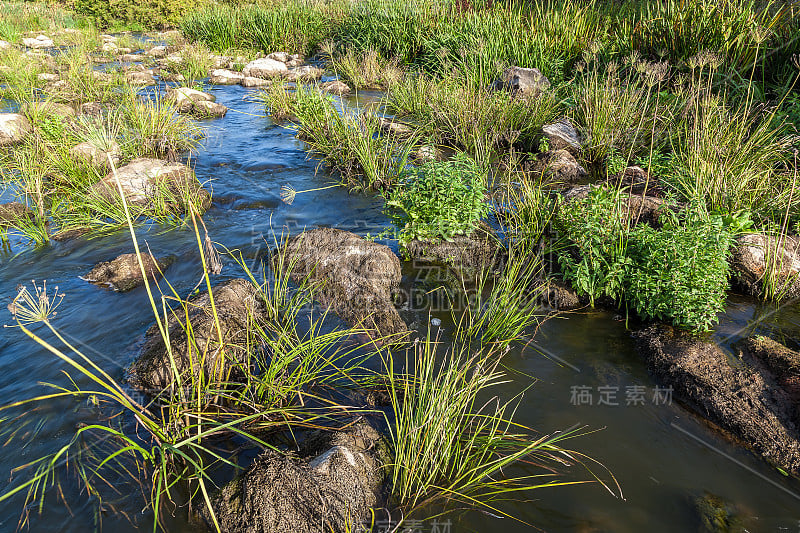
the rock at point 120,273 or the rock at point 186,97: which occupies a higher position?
the rock at point 186,97

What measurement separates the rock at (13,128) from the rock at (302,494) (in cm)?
721

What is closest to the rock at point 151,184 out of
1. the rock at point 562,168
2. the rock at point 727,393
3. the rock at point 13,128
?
the rock at point 13,128

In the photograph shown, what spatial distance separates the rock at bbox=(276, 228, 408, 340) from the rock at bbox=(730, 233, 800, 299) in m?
3.06

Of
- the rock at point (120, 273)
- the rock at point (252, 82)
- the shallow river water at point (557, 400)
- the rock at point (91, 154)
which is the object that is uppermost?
the rock at point (91, 154)

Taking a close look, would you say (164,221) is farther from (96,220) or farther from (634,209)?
(634,209)

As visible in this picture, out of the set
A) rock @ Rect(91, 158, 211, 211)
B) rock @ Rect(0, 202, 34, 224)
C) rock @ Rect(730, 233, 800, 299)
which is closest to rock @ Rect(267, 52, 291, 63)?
rock @ Rect(91, 158, 211, 211)

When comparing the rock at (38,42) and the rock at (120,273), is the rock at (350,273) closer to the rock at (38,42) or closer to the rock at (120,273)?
the rock at (120,273)

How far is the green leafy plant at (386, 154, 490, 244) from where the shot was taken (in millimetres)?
4684

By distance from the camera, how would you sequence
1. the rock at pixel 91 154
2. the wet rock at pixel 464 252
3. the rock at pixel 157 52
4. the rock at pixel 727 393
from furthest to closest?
the rock at pixel 157 52 < the rock at pixel 91 154 < the wet rock at pixel 464 252 < the rock at pixel 727 393

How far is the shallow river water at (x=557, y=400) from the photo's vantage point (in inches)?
104

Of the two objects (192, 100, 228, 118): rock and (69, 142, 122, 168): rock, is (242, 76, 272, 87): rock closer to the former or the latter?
(192, 100, 228, 118): rock

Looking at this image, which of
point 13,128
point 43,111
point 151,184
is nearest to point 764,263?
point 151,184

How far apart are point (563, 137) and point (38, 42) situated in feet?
62.7

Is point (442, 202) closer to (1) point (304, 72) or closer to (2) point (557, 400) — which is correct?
(2) point (557, 400)
